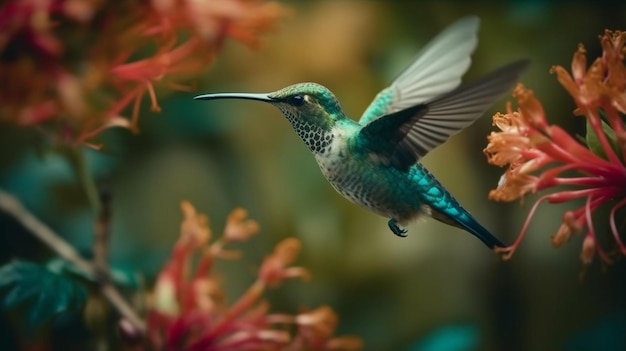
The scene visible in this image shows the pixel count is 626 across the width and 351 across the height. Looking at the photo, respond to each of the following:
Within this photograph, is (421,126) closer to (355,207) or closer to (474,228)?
(474,228)

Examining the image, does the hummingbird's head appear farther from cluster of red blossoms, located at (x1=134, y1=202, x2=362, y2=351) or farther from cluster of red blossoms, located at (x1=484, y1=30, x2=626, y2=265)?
cluster of red blossoms, located at (x1=134, y1=202, x2=362, y2=351)

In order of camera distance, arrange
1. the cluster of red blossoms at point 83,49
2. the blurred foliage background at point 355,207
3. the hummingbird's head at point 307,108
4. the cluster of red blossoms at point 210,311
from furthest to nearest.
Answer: the blurred foliage background at point 355,207, the cluster of red blossoms at point 210,311, the cluster of red blossoms at point 83,49, the hummingbird's head at point 307,108

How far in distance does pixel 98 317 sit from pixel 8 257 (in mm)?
269

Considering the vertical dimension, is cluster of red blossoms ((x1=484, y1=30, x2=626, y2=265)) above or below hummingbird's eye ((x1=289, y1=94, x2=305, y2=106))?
below

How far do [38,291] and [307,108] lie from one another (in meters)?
0.32

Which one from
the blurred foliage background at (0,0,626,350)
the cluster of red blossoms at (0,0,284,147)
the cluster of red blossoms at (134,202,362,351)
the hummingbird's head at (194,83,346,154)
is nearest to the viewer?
the hummingbird's head at (194,83,346,154)

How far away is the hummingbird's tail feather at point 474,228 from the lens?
36 cm

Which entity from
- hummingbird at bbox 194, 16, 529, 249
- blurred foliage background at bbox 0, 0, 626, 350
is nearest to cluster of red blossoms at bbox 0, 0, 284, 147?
hummingbird at bbox 194, 16, 529, 249

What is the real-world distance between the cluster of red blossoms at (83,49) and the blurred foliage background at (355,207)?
401mm

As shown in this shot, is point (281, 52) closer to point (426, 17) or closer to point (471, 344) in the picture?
point (426, 17)

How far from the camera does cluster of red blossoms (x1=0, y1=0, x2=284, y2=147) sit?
0.54 metres

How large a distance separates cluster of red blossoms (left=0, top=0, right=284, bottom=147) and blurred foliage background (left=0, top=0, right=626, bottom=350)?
40 cm

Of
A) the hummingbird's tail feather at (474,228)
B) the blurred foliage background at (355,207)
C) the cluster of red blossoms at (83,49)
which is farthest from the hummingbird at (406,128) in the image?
the blurred foliage background at (355,207)

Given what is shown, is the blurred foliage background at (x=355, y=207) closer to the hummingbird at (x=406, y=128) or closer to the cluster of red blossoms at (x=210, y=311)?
the cluster of red blossoms at (x=210, y=311)
